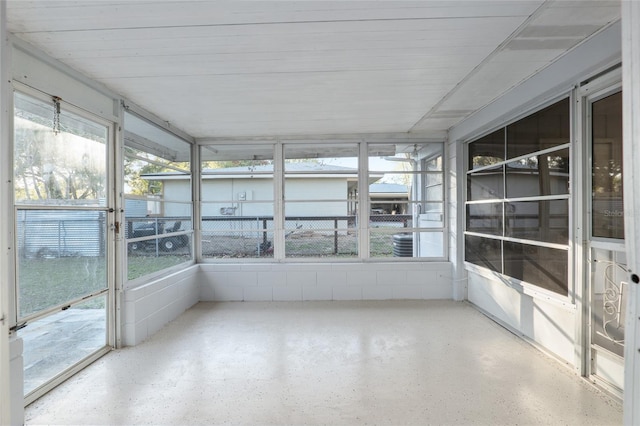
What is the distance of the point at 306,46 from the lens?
2027 millimetres

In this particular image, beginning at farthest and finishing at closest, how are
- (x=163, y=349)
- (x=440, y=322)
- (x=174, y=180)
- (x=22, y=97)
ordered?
(x=174, y=180) → (x=440, y=322) → (x=163, y=349) → (x=22, y=97)

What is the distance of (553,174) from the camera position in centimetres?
258

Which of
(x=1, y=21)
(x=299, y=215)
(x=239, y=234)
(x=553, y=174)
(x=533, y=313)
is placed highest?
(x=1, y=21)

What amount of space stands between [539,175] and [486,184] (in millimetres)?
865

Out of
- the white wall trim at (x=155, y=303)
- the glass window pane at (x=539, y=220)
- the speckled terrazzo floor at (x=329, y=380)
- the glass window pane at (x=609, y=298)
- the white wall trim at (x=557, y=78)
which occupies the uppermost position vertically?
the white wall trim at (x=557, y=78)

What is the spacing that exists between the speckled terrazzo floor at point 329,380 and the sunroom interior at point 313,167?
237mm

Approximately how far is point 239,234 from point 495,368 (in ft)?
11.5

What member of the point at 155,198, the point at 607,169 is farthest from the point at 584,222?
the point at 155,198

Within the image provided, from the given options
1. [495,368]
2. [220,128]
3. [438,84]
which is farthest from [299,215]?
[495,368]

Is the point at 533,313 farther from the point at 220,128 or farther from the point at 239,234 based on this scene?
the point at 220,128

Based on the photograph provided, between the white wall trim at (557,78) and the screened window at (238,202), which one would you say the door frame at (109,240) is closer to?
the screened window at (238,202)

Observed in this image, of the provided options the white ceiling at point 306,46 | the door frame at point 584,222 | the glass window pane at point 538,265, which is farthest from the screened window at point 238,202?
the door frame at point 584,222

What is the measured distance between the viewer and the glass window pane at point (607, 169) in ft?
6.54

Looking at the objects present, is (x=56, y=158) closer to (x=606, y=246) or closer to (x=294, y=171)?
(x=294, y=171)
